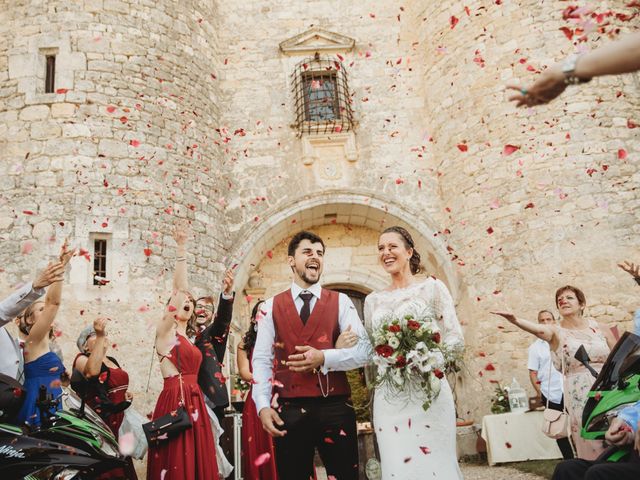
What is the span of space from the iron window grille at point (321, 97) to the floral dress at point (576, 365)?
7.43m

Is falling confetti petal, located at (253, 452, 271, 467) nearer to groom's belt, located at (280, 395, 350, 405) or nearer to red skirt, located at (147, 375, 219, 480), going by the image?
red skirt, located at (147, 375, 219, 480)

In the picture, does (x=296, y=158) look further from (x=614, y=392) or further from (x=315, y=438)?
(x=614, y=392)

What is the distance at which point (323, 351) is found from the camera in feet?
10.6

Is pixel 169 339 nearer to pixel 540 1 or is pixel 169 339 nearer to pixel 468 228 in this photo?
pixel 468 228

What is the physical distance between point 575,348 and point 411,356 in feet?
5.84

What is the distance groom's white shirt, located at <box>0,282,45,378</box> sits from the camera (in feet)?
11.9

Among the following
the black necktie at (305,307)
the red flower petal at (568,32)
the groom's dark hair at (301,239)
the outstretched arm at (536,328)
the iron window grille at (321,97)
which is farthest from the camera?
the iron window grille at (321,97)

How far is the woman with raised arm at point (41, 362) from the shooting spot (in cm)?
401

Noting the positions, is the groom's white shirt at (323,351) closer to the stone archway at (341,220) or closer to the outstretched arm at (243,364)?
the outstretched arm at (243,364)

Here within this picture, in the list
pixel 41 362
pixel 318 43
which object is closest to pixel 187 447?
pixel 41 362

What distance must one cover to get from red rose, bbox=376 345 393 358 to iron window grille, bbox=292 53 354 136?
8.24 meters

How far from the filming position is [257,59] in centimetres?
1174

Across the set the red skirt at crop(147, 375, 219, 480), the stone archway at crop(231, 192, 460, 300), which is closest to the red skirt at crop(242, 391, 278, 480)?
the red skirt at crop(147, 375, 219, 480)

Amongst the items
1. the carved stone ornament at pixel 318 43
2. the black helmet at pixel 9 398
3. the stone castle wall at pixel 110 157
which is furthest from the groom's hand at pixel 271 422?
the carved stone ornament at pixel 318 43
